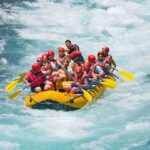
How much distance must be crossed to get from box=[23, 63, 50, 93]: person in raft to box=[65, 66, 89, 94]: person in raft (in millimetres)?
529

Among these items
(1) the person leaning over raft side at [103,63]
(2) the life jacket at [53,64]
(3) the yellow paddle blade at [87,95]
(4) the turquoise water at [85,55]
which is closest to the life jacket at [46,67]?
(2) the life jacket at [53,64]

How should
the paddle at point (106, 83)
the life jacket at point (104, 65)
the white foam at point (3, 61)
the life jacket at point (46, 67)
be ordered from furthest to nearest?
the white foam at point (3, 61) → the life jacket at point (104, 65) → the paddle at point (106, 83) → the life jacket at point (46, 67)

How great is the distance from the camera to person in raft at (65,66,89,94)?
15336 mm

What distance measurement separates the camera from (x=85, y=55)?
20.9 metres

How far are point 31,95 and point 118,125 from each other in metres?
2.32

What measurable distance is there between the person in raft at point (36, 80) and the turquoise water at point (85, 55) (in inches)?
28.9

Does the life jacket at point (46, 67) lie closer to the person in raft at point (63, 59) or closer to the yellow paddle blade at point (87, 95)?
the person in raft at point (63, 59)

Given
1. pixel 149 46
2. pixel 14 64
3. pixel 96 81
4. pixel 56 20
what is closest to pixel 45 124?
pixel 96 81

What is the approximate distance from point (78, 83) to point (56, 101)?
2.35 feet

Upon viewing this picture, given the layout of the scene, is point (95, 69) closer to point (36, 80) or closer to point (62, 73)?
point (62, 73)

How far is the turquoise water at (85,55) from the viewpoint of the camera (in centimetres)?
1584

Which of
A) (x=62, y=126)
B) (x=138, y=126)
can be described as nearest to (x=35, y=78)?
(x=62, y=126)

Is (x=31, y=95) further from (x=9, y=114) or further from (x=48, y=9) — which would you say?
(x=48, y=9)

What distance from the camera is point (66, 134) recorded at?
15805mm
